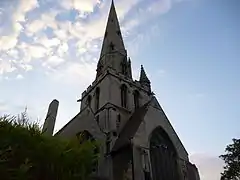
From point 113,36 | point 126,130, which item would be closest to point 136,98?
point 126,130

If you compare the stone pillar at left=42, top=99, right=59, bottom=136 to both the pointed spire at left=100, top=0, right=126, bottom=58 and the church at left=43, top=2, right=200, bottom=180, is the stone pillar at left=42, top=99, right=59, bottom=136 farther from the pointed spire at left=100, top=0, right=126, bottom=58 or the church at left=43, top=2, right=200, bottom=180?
the pointed spire at left=100, top=0, right=126, bottom=58

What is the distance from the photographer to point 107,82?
85.7 feet

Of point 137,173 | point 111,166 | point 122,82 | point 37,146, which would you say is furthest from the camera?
point 122,82

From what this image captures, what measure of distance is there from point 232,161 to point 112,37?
776 inches

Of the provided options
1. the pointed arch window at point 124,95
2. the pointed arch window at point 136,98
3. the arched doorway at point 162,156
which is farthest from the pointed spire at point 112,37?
the arched doorway at point 162,156

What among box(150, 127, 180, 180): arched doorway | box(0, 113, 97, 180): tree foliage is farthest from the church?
box(0, 113, 97, 180): tree foliage

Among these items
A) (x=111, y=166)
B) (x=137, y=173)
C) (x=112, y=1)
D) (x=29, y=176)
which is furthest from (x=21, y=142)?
(x=112, y=1)

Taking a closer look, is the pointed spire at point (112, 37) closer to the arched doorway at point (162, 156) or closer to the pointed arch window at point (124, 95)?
the pointed arch window at point (124, 95)

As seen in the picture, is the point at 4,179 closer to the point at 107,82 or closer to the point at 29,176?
the point at 29,176

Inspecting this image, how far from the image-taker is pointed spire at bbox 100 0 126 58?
3189 centimetres

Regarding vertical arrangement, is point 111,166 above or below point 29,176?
above

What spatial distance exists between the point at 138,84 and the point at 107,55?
16.8 feet

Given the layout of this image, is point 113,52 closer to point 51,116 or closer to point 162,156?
point 51,116

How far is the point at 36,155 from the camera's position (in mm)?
9391
